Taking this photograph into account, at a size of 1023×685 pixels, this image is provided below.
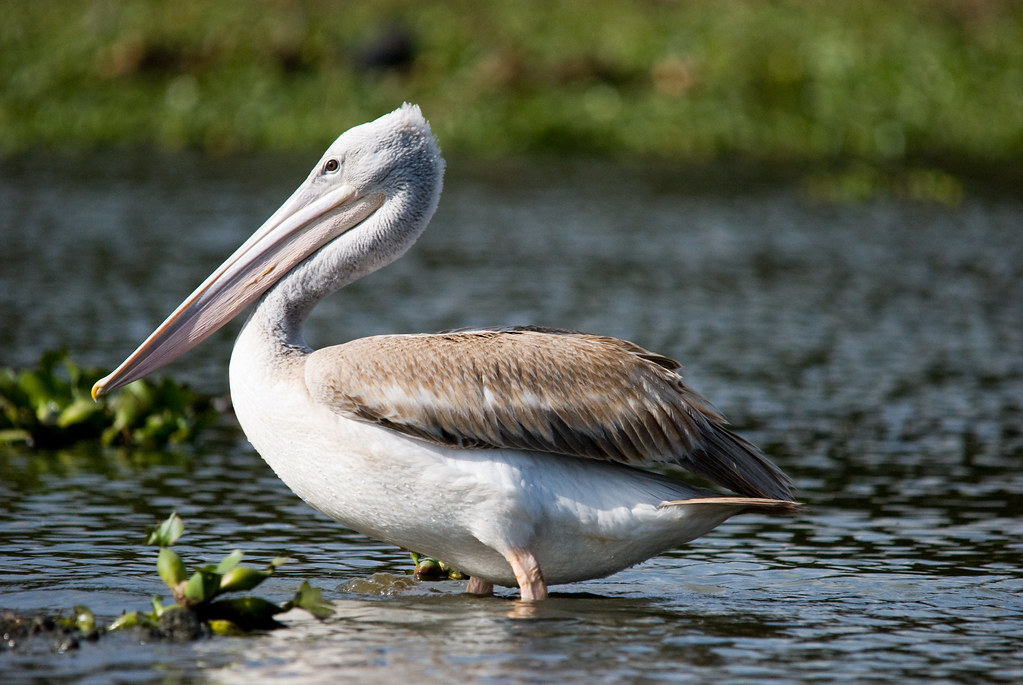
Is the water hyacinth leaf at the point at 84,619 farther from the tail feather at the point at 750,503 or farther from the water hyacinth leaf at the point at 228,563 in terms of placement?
the tail feather at the point at 750,503

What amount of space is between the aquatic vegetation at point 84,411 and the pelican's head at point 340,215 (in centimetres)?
275

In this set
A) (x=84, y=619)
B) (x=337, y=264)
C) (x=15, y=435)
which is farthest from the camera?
(x=15, y=435)

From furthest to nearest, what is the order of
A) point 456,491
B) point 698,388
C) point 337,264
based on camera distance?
point 698,388 < point 337,264 < point 456,491

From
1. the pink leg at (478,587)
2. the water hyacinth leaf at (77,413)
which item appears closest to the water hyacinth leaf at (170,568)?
the pink leg at (478,587)

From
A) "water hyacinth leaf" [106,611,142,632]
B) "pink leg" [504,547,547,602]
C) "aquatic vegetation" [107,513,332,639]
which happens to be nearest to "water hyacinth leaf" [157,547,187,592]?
"aquatic vegetation" [107,513,332,639]

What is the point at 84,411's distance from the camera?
307 inches

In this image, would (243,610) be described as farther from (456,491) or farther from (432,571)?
(432,571)

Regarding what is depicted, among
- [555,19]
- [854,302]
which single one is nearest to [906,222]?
Answer: [854,302]

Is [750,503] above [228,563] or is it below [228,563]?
above

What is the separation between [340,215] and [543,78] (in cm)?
1923

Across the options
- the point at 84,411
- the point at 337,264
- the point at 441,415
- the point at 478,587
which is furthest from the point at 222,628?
the point at 84,411

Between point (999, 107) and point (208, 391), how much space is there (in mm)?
16826

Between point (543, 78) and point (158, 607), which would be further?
point (543, 78)

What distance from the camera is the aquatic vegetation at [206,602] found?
4.59 metres
